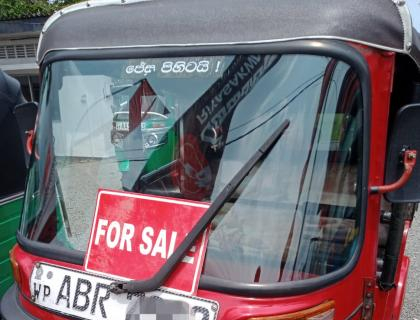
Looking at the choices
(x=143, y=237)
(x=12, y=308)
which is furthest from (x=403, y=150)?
(x=12, y=308)

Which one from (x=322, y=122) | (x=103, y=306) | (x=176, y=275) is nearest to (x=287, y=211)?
(x=322, y=122)

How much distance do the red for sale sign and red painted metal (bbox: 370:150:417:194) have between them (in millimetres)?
A: 611

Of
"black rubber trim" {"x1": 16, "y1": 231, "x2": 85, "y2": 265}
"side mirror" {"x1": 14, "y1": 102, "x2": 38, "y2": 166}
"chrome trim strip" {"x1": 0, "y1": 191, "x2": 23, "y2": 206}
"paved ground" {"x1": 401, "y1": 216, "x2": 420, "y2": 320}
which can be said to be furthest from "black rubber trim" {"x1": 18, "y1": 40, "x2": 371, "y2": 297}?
"paved ground" {"x1": 401, "y1": 216, "x2": 420, "y2": 320}

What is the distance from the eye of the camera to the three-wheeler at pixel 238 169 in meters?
1.52

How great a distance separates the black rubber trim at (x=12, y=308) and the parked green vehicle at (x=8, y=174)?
1017 millimetres

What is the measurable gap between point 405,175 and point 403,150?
0.36ft

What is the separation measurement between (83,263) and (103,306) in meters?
0.20

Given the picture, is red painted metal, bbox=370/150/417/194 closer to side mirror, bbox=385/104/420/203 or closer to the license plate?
side mirror, bbox=385/104/420/203

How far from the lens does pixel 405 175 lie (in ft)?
4.93

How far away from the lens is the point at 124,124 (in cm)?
192

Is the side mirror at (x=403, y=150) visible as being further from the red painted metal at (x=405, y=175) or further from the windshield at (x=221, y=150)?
the windshield at (x=221, y=150)

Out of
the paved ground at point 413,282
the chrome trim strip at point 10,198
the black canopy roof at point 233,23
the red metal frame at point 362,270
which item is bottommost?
the paved ground at point 413,282

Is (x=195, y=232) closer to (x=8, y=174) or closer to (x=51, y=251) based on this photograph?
(x=51, y=251)

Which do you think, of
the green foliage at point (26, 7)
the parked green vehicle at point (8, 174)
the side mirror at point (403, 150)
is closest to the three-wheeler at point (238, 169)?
the side mirror at point (403, 150)
